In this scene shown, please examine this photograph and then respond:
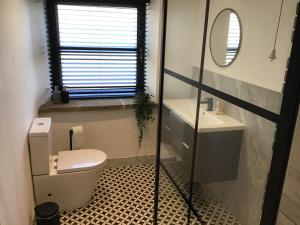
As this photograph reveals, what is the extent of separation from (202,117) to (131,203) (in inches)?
49.2

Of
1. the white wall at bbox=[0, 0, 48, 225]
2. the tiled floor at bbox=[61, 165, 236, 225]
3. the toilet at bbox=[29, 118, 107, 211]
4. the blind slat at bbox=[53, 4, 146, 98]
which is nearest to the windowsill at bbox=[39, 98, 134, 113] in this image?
the blind slat at bbox=[53, 4, 146, 98]

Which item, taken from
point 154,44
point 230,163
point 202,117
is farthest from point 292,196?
point 154,44

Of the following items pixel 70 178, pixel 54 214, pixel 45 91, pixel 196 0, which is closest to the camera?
pixel 196 0

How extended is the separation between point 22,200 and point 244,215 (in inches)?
57.0

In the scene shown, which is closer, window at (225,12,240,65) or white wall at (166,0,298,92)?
white wall at (166,0,298,92)

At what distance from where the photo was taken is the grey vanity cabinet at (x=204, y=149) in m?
1.49

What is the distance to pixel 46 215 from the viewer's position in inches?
76.0

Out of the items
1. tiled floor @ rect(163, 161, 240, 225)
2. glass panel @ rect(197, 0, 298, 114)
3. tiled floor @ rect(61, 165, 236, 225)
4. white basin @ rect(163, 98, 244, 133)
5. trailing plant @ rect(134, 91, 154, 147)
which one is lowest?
tiled floor @ rect(61, 165, 236, 225)

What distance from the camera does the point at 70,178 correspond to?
7.36ft

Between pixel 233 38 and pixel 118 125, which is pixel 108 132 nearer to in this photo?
pixel 118 125

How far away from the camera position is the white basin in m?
1.49

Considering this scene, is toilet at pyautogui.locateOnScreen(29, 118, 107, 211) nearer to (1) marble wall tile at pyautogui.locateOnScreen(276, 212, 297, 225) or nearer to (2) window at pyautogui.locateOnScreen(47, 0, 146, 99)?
(2) window at pyautogui.locateOnScreen(47, 0, 146, 99)

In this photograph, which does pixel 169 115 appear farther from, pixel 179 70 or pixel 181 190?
pixel 181 190

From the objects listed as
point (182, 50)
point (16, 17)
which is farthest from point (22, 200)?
point (182, 50)
